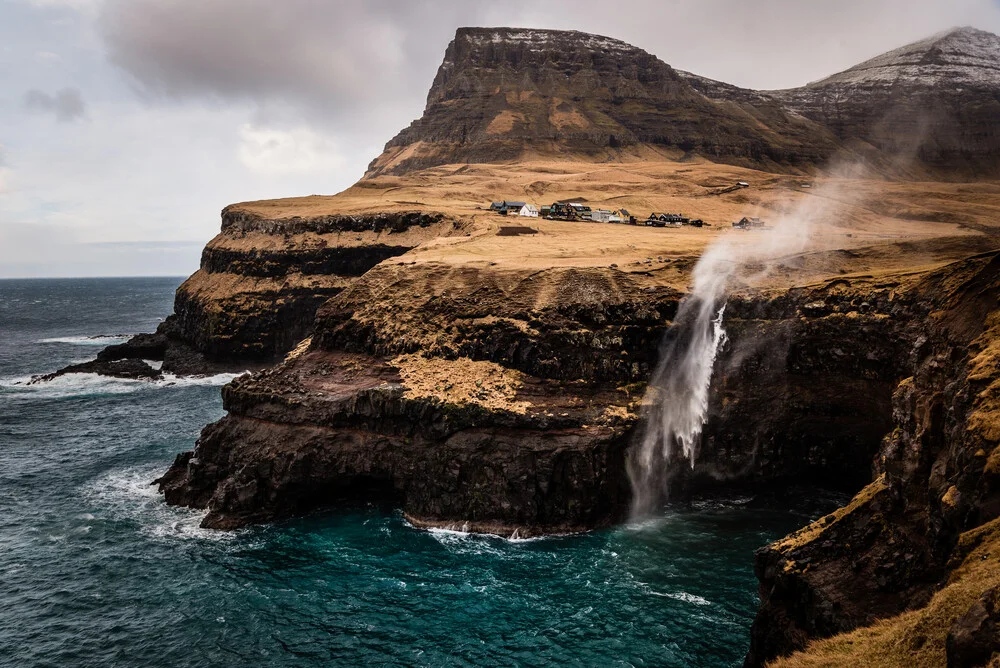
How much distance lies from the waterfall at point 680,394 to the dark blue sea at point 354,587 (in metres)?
3.12

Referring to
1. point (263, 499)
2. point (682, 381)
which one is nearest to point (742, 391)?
point (682, 381)

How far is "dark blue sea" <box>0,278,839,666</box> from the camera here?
33438 mm

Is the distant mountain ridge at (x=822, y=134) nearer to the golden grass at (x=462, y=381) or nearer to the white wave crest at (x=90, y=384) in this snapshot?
the white wave crest at (x=90, y=384)

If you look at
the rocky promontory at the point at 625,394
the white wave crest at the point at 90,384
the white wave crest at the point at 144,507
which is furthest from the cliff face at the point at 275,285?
the white wave crest at the point at 144,507

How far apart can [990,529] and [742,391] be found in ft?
102

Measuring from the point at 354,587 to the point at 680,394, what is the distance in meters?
28.2

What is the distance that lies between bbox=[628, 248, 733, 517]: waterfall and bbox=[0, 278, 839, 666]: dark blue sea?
10.2 feet

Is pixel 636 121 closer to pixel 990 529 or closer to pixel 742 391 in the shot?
pixel 742 391

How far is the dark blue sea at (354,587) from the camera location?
1316 inches

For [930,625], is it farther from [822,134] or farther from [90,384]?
[822,134]

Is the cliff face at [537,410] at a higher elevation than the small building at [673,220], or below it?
below

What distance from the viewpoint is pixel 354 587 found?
3972 centimetres

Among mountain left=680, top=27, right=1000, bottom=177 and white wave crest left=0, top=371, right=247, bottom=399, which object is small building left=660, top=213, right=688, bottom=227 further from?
mountain left=680, top=27, right=1000, bottom=177

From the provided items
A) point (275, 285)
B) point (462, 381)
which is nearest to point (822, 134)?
point (275, 285)
